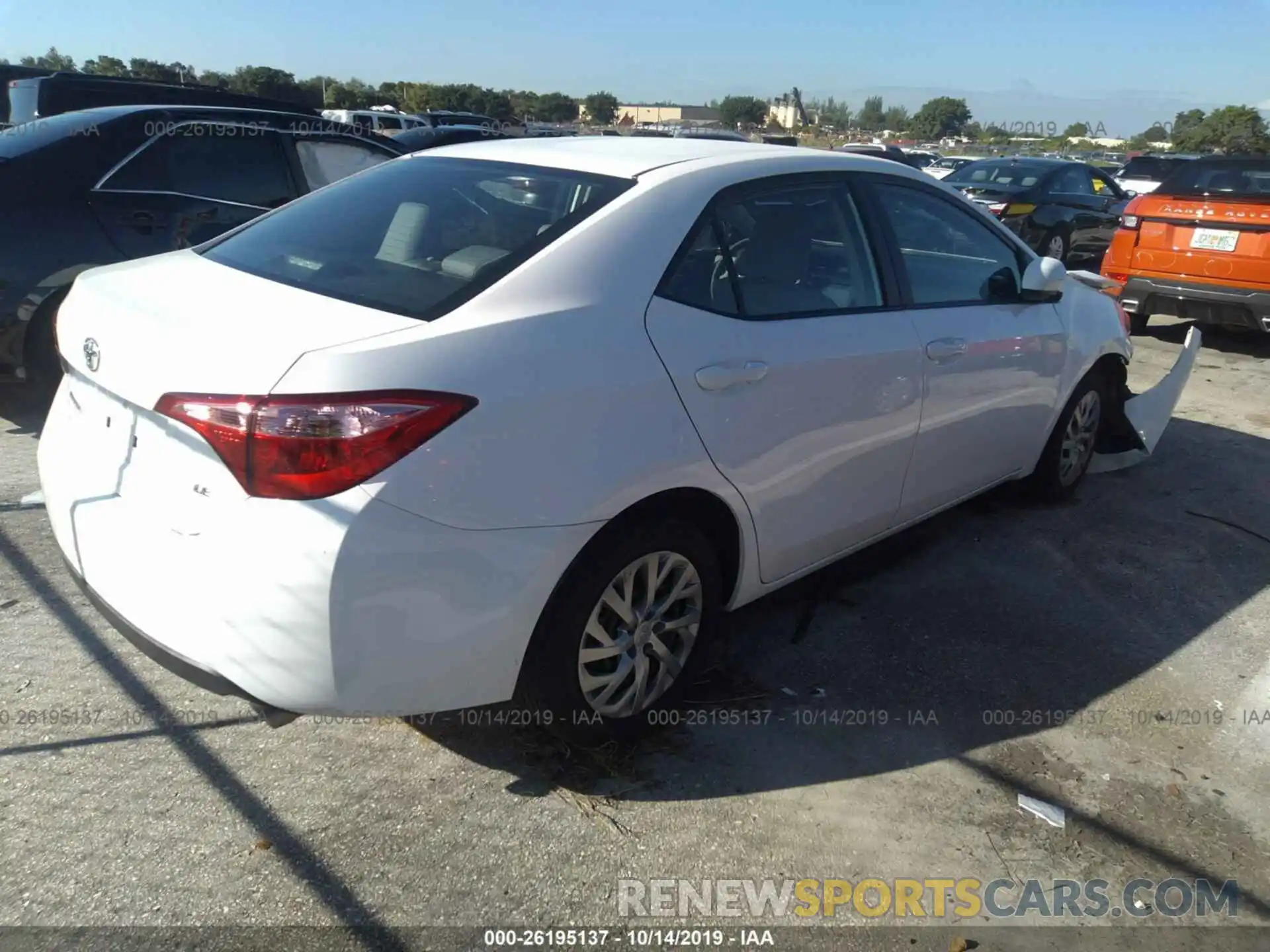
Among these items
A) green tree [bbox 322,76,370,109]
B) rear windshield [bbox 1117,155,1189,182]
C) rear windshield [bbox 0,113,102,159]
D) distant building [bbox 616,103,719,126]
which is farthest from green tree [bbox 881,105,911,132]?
rear windshield [bbox 0,113,102,159]

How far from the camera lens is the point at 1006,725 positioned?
328cm

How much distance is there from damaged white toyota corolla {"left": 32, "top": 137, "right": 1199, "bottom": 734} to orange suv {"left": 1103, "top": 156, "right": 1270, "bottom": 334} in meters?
5.85

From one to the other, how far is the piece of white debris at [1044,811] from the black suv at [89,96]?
806cm

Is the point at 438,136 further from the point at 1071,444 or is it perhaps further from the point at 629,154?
the point at 629,154

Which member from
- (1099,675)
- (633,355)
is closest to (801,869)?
(633,355)

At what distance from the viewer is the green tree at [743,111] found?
5745 centimetres

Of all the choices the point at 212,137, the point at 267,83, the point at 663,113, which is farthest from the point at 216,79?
the point at 212,137

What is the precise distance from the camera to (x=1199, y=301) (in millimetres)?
8531

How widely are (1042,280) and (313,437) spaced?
10.6 feet

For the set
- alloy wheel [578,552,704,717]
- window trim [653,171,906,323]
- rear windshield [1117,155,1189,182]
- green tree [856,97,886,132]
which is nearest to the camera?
alloy wheel [578,552,704,717]

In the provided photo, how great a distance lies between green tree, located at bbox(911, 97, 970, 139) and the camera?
183 ft

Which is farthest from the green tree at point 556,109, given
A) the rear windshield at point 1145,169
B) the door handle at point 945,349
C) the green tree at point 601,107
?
the door handle at point 945,349

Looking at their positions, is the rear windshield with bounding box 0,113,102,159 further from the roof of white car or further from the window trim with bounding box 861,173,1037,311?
the window trim with bounding box 861,173,1037,311

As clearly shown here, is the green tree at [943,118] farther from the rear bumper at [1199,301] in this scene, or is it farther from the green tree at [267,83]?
the rear bumper at [1199,301]
